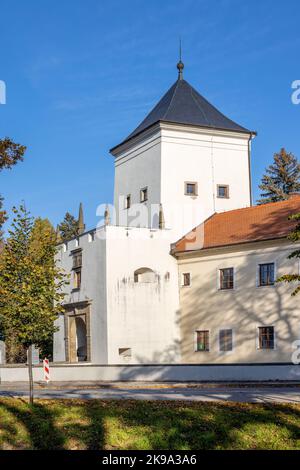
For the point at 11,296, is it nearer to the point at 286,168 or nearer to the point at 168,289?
the point at 168,289

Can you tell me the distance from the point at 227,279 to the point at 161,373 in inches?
300

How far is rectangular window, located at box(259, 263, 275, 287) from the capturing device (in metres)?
33.2

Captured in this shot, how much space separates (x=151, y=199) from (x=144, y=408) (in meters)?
25.8

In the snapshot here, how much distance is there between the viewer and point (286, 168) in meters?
67.8

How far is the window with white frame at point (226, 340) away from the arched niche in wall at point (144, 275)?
512 centimetres

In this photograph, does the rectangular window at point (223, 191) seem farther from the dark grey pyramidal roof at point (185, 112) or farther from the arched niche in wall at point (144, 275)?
the arched niche in wall at point (144, 275)

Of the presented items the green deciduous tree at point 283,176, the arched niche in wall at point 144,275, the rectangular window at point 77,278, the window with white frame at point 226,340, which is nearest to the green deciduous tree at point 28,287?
the rectangular window at point 77,278

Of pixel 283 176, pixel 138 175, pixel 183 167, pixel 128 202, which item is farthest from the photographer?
pixel 283 176

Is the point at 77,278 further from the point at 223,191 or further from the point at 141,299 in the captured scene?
the point at 223,191

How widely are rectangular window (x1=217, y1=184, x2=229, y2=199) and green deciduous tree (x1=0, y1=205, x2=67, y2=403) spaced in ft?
35.7

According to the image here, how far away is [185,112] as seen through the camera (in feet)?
140

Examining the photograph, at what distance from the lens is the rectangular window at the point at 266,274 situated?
3319 cm

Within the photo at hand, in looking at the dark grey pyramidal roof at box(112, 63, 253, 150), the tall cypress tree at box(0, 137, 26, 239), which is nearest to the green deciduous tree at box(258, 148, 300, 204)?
the dark grey pyramidal roof at box(112, 63, 253, 150)

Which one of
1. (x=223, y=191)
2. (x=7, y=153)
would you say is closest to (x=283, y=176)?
(x=223, y=191)
